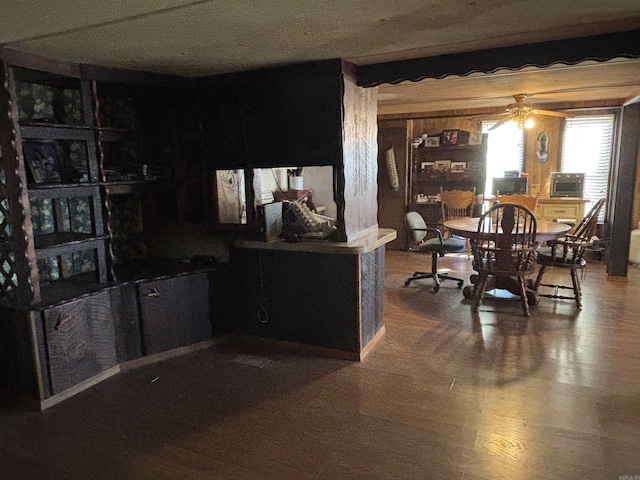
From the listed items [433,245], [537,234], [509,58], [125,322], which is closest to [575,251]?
[537,234]

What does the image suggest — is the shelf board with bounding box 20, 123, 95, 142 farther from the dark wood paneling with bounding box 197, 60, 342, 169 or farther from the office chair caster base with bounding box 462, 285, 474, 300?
the office chair caster base with bounding box 462, 285, 474, 300

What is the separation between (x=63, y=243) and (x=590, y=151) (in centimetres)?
632

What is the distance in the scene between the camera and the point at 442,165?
678 cm

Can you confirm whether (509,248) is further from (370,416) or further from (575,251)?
(370,416)

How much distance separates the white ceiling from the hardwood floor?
6.40 ft

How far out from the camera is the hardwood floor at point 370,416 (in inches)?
80.4

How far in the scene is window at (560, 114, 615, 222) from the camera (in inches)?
238

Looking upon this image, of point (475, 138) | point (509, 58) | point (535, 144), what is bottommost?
point (535, 144)

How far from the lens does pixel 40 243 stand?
273 centimetres

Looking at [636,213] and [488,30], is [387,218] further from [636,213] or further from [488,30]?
[488,30]

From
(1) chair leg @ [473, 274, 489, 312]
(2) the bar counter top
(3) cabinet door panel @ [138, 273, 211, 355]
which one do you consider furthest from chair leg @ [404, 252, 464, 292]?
(3) cabinet door panel @ [138, 273, 211, 355]

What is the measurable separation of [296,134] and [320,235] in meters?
0.71

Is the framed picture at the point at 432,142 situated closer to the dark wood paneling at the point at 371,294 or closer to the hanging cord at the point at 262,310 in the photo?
the dark wood paneling at the point at 371,294

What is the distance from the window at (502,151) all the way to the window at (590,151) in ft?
1.84
